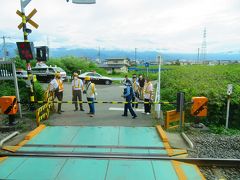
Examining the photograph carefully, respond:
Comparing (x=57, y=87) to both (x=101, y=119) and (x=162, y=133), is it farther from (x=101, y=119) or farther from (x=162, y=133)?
(x=162, y=133)

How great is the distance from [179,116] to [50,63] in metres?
27.3

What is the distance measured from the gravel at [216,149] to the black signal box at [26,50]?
6.87m

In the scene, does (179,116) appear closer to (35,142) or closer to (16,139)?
(35,142)

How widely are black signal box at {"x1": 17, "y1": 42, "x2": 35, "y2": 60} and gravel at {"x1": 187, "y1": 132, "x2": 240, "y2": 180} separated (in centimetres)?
687

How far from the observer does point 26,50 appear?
9.23m

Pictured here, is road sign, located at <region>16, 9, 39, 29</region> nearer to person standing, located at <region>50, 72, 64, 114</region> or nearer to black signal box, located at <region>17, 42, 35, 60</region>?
black signal box, located at <region>17, 42, 35, 60</region>

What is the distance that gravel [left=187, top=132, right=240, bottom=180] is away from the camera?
555cm

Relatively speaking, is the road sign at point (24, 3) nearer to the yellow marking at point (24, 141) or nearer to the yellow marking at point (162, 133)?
the yellow marking at point (24, 141)

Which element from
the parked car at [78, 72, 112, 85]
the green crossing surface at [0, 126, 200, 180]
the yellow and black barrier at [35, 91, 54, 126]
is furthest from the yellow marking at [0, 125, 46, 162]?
the parked car at [78, 72, 112, 85]

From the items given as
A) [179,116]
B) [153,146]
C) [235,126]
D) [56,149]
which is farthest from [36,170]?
[235,126]

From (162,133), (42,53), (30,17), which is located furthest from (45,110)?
(162,133)

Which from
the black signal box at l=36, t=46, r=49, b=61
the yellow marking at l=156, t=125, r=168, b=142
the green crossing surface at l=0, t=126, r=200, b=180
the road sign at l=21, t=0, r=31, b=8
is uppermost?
the road sign at l=21, t=0, r=31, b=8

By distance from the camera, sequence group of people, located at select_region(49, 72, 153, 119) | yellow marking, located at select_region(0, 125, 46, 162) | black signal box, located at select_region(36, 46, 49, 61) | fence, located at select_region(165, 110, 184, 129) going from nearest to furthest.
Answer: yellow marking, located at select_region(0, 125, 46, 162)
fence, located at select_region(165, 110, 184, 129)
black signal box, located at select_region(36, 46, 49, 61)
group of people, located at select_region(49, 72, 153, 119)

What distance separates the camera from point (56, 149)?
6.57 metres
